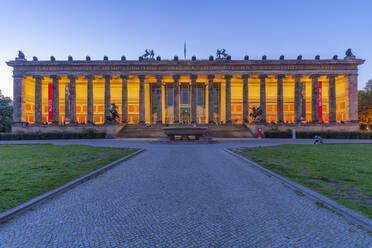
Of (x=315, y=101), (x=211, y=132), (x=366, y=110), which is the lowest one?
(x=211, y=132)

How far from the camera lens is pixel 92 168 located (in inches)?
359

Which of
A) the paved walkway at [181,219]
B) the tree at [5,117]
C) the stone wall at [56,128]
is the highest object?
the tree at [5,117]

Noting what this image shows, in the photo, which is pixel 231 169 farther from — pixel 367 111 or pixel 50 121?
pixel 367 111

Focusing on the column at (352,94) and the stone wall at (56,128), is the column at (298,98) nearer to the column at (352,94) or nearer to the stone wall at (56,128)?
the column at (352,94)

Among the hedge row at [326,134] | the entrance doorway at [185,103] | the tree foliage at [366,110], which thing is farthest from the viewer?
the entrance doorway at [185,103]

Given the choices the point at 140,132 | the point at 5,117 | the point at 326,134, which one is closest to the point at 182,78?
the point at 140,132

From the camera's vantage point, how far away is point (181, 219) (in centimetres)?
424

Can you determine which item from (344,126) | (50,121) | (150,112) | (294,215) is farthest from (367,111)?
(50,121)

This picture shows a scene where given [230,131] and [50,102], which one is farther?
[50,102]

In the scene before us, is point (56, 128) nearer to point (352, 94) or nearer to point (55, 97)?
point (55, 97)

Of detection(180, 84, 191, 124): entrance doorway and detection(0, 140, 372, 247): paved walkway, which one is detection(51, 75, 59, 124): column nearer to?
detection(180, 84, 191, 124): entrance doorway

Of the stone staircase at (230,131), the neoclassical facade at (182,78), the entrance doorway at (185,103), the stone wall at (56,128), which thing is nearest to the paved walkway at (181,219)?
the stone staircase at (230,131)

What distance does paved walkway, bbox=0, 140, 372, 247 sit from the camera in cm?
346

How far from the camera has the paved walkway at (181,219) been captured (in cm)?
346
